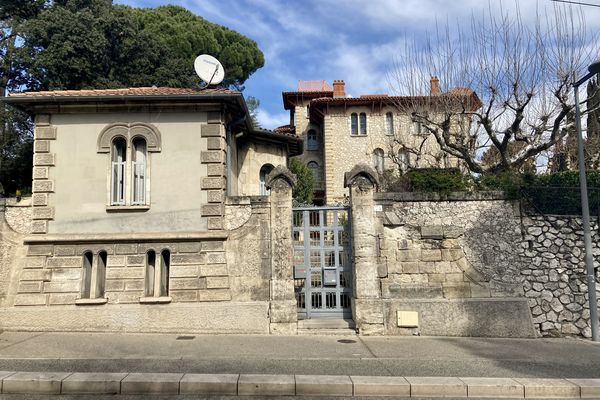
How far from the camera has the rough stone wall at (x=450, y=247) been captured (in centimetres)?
826

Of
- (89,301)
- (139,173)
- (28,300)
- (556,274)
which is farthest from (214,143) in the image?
(556,274)

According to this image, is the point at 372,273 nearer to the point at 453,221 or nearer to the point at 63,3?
the point at 453,221

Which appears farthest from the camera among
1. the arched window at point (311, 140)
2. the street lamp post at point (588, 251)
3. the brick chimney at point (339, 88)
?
the arched window at point (311, 140)

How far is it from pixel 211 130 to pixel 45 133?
3.51 m

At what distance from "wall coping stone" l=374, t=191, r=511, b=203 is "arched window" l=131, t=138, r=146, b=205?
4974 mm

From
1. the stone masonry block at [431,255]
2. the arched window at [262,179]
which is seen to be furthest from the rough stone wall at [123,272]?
the stone masonry block at [431,255]

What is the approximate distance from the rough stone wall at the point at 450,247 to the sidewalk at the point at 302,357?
3.43 ft

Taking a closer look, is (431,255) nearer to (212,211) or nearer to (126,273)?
(212,211)

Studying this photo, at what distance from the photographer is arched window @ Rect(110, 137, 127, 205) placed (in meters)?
8.64

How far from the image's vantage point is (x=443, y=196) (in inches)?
335

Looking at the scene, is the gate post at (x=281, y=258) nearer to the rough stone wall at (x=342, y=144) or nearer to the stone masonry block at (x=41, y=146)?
the stone masonry block at (x=41, y=146)

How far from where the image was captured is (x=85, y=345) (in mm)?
7012

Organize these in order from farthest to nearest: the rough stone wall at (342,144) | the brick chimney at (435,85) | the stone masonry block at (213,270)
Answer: the rough stone wall at (342,144)
the brick chimney at (435,85)
the stone masonry block at (213,270)

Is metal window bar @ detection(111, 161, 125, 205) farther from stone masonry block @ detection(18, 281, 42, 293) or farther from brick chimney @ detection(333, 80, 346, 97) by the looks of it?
brick chimney @ detection(333, 80, 346, 97)
